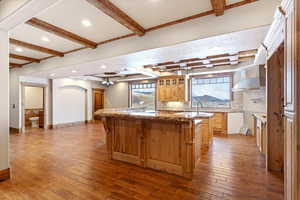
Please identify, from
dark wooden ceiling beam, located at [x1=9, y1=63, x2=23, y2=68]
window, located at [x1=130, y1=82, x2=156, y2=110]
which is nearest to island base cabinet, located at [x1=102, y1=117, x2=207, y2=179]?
window, located at [x1=130, y1=82, x2=156, y2=110]

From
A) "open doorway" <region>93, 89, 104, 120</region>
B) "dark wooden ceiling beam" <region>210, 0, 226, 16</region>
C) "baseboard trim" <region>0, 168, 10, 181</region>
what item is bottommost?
"baseboard trim" <region>0, 168, 10, 181</region>

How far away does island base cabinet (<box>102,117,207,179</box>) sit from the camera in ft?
8.57

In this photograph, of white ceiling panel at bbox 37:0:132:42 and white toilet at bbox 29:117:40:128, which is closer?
white ceiling panel at bbox 37:0:132:42

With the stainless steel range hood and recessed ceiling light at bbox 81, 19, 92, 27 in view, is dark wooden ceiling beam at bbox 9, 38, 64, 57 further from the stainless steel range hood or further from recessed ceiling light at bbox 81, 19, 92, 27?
the stainless steel range hood

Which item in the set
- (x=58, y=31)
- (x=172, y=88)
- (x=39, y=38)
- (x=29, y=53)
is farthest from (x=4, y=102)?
(x=172, y=88)

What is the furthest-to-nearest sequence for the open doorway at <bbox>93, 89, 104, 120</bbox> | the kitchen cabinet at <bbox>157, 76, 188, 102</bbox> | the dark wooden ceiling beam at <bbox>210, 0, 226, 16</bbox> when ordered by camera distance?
the open doorway at <bbox>93, 89, 104, 120</bbox> → the kitchen cabinet at <bbox>157, 76, 188, 102</bbox> → the dark wooden ceiling beam at <bbox>210, 0, 226, 16</bbox>

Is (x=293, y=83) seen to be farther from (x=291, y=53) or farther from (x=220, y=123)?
(x=220, y=123)

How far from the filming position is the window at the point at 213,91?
6707mm

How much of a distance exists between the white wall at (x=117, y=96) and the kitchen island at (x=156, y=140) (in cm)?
604

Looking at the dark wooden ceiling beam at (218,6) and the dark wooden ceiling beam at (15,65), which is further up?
the dark wooden ceiling beam at (15,65)

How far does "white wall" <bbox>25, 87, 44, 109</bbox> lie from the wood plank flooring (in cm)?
610

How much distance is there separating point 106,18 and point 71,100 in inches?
265

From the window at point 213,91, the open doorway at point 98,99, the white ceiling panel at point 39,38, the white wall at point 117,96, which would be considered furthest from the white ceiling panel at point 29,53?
the window at point 213,91

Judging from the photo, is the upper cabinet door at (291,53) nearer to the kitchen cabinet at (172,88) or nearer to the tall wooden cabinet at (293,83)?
the tall wooden cabinet at (293,83)
